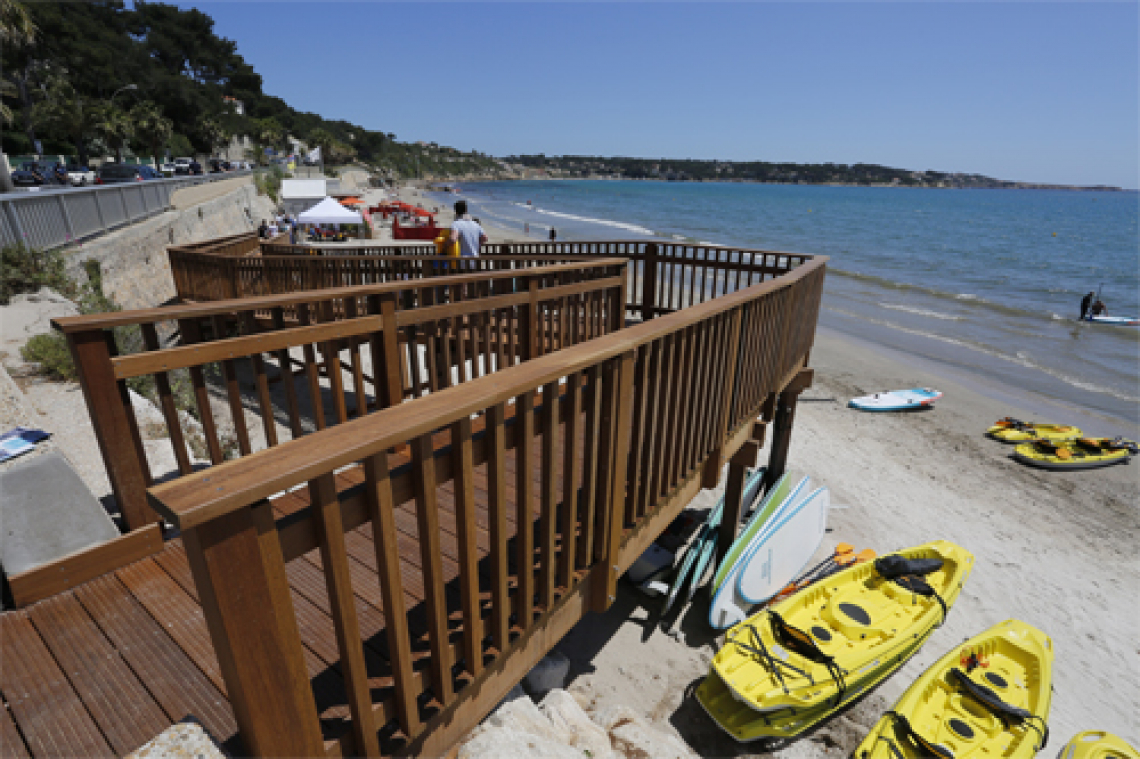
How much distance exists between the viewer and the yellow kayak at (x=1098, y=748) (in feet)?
13.8

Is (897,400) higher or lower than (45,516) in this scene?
lower

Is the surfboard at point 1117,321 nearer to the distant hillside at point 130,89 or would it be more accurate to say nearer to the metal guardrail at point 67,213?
the metal guardrail at point 67,213

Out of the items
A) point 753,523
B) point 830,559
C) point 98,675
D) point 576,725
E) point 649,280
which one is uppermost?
point 98,675

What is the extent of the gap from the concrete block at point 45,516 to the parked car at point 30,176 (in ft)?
118

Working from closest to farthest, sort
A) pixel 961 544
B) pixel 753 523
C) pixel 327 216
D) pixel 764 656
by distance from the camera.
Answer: pixel 764 656
pixel 753 523
pixel 961 544
pixel 327 216

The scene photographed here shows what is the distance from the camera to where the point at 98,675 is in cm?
219

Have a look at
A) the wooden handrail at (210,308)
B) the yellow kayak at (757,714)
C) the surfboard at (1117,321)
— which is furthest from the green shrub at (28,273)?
the surfboard at (1117,321)

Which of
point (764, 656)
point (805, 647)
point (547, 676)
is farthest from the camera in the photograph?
point (805, 647)

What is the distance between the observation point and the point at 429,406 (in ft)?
5.37

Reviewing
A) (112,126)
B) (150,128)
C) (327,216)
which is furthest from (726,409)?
(150,128)

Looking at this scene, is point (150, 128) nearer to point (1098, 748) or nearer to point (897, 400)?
point (897, 400)

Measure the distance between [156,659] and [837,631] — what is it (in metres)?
5.11

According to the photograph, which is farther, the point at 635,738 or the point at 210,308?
the point at 635,738

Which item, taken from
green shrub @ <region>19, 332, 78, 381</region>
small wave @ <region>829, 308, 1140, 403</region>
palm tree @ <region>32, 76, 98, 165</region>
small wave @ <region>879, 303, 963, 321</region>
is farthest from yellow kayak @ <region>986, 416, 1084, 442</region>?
palm tree @ <region>32, 76, 98, 165</region>
